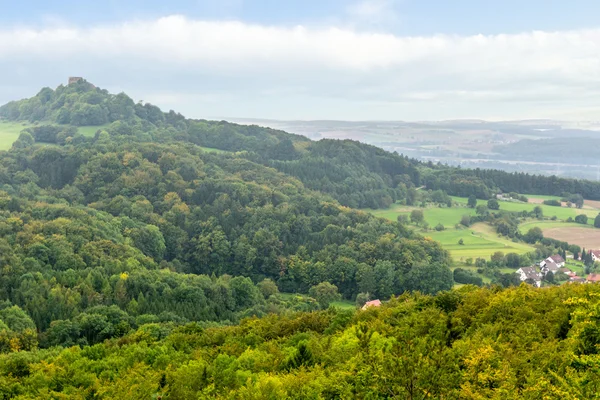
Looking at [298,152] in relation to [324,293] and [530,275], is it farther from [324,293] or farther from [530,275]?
[530,275]

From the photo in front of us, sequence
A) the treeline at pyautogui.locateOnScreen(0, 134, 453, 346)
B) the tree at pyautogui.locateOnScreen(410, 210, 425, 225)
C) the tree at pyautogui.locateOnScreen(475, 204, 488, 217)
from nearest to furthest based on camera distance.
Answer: the treeline at pyautogui.locateOnScreen(0, 134, 453, 346)
the tree at pyautogui.locateOnScreen(410, 210, 425, 225)
the tree at pyautogui.locateOnScreen(475, 204, 488, 217)

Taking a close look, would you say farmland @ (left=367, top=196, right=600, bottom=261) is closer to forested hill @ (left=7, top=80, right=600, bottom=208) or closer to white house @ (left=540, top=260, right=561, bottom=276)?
forested hill @ (left=7, top=80, right=600, bottom=208)

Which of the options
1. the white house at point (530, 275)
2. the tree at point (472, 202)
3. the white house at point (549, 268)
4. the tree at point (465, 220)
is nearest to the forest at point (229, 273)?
the tree at point (472, 202)

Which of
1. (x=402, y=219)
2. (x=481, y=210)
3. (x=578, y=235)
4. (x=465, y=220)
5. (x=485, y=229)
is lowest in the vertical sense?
(x=485, y=229)

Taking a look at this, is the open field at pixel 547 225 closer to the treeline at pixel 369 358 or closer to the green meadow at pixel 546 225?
the green meadow at pixel 546 225

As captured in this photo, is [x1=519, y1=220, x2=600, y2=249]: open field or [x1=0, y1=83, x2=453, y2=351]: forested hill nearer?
[x1=0, y1=83, x2=453, y2=351]: forested hill

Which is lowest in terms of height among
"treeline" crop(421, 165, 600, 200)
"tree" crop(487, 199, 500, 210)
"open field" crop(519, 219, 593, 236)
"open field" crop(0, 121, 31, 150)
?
"open field" crop(519, 219, 593, 236)

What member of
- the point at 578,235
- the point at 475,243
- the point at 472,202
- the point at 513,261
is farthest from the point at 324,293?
the point at 472,202

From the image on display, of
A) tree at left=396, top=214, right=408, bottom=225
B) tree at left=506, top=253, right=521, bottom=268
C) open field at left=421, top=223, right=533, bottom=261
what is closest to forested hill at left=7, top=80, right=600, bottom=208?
tree at left=396, top=214, right=408, bottom=225
